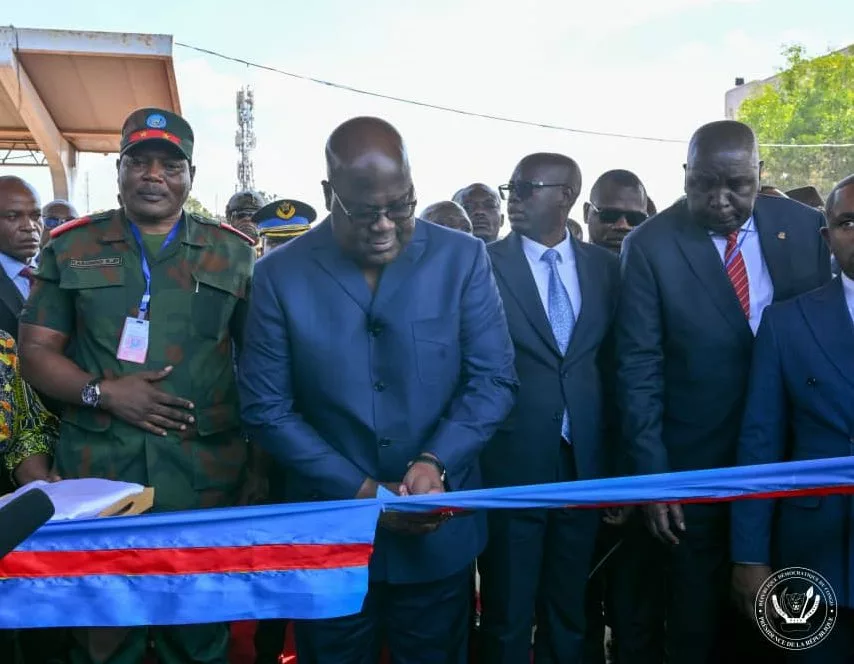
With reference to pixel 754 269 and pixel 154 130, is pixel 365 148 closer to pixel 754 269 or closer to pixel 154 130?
pixel 154 130

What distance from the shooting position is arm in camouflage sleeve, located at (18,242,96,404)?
2652 mm

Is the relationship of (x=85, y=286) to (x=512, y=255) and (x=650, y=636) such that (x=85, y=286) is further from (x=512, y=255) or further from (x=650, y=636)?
(x=650, y=636)

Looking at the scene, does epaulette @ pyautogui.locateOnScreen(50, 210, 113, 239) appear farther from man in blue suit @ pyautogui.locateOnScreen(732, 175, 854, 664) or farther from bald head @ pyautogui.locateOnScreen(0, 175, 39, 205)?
man in blue suit @ pyautogui.locateOnScreen(732, 175, 854, 664)

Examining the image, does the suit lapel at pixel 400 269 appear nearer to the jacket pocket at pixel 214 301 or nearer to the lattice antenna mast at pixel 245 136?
the jacket pocket at pixel 214 301

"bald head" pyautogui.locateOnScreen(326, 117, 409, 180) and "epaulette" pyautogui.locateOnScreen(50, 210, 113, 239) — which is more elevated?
"bald head" pyautogui.locateOnScreen(326, 117, 409, 180)

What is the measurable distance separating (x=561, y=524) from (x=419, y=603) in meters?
0.76

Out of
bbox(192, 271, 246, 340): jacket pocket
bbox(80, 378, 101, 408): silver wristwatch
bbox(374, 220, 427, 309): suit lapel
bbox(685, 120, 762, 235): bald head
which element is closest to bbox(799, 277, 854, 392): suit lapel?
bbox(685, 120, 762, 235): bald head

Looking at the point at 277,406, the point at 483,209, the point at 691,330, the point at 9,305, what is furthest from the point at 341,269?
the point at 483,209

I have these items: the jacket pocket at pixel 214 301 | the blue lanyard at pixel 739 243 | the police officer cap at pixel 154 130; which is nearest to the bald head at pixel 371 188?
the jacket pocket at pixel 214 301

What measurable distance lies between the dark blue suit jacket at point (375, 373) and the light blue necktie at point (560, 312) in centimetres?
63

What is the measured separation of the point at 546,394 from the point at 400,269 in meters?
0.89

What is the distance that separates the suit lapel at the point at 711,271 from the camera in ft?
9.35

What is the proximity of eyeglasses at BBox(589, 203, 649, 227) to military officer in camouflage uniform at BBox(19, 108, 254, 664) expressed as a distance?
2254mm

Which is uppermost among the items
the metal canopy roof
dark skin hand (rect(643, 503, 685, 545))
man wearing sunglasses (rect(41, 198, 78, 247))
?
the metal canopy roof
